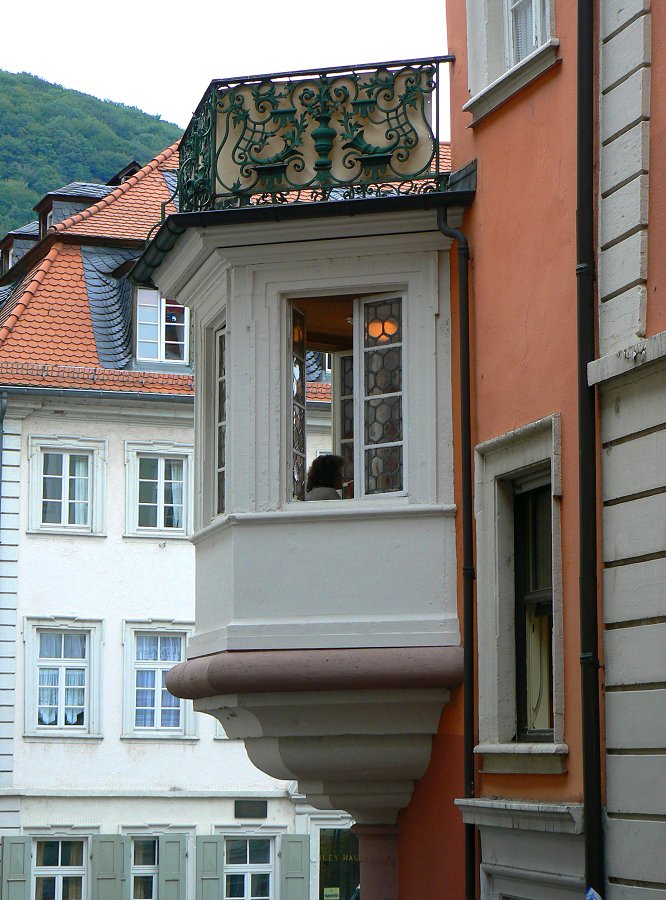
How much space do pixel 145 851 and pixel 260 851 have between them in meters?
1.94

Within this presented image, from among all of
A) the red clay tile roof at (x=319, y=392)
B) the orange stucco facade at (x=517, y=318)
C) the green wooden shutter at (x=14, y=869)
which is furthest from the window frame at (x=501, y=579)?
the green wooden shutter at (x=14, y=869)

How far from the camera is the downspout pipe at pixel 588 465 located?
951 cm

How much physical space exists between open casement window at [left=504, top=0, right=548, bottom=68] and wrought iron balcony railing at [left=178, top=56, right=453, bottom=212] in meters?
0.66

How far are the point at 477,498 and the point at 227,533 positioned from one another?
183 cm

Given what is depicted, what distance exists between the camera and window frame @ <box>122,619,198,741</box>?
96.4 ft

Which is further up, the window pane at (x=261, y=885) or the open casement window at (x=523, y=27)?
the open casement window at (x=523, y=27)

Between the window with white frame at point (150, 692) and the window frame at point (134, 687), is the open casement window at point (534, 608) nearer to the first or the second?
the window frame at point (134, 687)

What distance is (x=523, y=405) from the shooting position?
35.8ft

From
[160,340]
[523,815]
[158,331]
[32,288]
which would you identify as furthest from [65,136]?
[523,815]

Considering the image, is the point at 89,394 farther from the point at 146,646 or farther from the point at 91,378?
the point at 146,646

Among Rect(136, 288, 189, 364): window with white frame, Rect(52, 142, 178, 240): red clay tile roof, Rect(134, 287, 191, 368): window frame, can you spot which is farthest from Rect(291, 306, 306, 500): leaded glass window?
Rect(52, 142, 178, 240): red clay tile roof

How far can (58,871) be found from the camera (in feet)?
94.7

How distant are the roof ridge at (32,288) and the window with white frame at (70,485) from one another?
201 cm

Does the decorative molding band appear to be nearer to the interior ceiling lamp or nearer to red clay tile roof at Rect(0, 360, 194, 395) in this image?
the interior ceiling lamp
